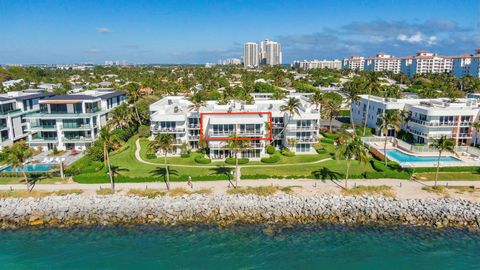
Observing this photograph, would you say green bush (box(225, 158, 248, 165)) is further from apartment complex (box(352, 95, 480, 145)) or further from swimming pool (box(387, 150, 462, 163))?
apartment complex (box(352, 95, 480, 145))

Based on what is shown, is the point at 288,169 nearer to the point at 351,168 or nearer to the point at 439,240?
the point at 351,168

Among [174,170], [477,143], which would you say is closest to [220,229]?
[174,170]

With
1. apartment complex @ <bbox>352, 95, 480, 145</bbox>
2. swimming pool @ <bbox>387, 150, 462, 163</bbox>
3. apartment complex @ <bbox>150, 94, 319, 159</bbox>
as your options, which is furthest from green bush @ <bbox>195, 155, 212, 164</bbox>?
apartment complex @ <bbox>352, 95, 480, 145</bbox>

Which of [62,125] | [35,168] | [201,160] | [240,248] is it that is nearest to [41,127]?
[62,125]

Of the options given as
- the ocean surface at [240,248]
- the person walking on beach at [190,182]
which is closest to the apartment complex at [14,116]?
the ocean surface at [240,248]

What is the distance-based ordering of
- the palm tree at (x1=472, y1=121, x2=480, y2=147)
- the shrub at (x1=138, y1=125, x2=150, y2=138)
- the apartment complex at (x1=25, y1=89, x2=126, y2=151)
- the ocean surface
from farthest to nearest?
the shrub at (x1=138, y1=125, x2=150, y2=138) → the apartment complex at (x1=25, y1=89, x2=126, y2=151) → the palm tree at (x1=472, y1=121, x2=480, y2=147) → the ocean surface

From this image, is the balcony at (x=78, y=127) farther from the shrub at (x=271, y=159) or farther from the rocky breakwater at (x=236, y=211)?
the shrub at (x=271, y=159)

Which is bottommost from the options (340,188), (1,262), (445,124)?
(1,262)
